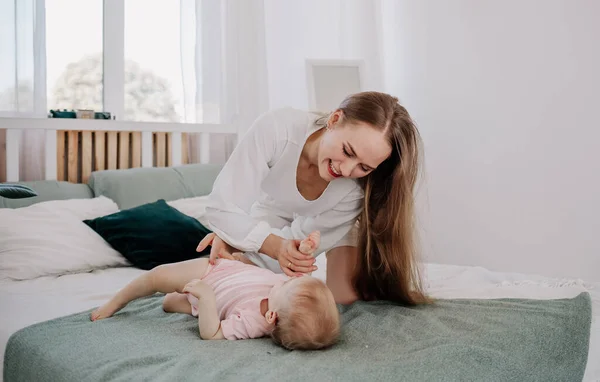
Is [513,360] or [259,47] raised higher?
[259,47]

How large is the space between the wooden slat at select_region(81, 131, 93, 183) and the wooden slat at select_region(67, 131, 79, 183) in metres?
0.03

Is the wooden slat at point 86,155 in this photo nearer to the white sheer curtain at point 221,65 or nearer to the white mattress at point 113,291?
the white sheer curtain at point 221,65

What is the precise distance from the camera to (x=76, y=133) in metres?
2.82

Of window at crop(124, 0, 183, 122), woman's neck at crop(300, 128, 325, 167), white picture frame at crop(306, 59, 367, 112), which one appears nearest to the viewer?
woman's neck at crop(300, 128, 325, 167)

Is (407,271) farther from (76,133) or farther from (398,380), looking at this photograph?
(76,133)

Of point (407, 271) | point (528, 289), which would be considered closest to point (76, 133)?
point (407, 271)

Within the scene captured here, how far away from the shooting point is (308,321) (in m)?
1.22

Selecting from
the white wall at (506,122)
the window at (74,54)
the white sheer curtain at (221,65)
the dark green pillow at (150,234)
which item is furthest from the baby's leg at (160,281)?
the white wall at (506,122)

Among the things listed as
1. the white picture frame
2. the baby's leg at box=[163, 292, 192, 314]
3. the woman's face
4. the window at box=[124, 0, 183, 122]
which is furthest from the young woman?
the white picture frame

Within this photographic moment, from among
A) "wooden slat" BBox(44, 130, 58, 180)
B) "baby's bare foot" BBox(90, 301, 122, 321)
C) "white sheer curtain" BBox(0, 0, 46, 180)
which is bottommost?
"baby's bare foot" BBox(90, 301, 122, 321)

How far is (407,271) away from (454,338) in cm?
44

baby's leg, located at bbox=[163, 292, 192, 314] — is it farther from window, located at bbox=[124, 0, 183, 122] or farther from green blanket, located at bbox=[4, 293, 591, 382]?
window, located at bbox=[124, 0, 183, 122]

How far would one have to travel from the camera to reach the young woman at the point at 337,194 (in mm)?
1558

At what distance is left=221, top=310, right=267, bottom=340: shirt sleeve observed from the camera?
1.33m
